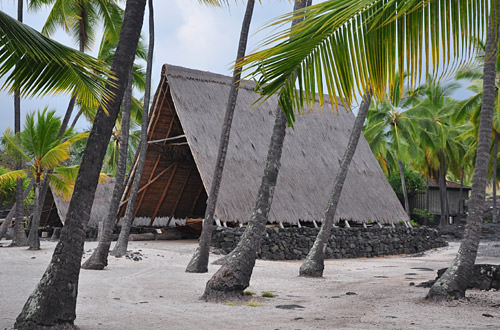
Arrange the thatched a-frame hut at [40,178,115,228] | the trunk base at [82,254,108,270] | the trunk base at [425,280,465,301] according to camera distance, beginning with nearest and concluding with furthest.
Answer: the trunk base at [425,280,465,301] → the trunk base at [82,254,108,270] → the thatched a-frame hut at [40,178,115,228]

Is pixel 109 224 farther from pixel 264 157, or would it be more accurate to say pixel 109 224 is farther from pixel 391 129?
pixel 391 129

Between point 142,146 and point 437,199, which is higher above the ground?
point 437,199

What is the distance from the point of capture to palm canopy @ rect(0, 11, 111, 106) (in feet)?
14.7

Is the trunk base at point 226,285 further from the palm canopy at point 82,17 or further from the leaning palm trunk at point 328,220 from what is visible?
the palm canopy at point 82,17

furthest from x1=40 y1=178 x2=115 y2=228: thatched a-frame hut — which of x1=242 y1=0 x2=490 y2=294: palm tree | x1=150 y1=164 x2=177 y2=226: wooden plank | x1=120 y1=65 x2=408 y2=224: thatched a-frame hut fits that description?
x1=242 y1=0 x2=490 y2=294: palm tree

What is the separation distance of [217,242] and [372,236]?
600 centimetres

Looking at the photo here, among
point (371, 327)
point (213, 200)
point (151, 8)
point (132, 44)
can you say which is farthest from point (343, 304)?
point (151, 8)

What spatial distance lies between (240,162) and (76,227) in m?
10.9

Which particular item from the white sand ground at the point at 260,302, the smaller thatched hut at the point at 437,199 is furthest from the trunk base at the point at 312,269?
the smaller thatched hut at the point at 437,199

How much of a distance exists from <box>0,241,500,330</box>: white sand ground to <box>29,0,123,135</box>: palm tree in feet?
30.7

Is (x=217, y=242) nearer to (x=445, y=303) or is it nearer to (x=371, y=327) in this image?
(x=445, y=303)

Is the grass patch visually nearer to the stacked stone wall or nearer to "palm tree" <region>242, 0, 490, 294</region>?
"palm tree" <region>242, 0, 490, 294</region>

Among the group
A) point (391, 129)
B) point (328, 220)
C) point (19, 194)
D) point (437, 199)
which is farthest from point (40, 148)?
point (437, 199)

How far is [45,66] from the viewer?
5.11 meters
